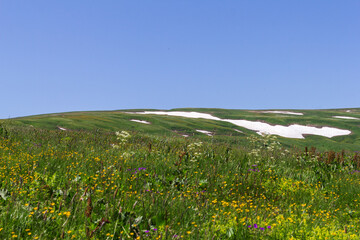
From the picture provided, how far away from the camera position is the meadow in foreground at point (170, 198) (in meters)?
4.10

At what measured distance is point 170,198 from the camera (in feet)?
18.9

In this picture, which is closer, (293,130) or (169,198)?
(169,198)

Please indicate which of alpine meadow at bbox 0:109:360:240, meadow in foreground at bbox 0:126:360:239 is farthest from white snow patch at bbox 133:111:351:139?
meadow in foreground at bbox 0:126:360:239

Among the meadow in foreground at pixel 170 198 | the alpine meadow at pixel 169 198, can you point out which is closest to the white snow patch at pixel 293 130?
the alpine meadow at pixel 169 198

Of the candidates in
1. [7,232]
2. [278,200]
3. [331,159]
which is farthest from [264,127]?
[7,232]

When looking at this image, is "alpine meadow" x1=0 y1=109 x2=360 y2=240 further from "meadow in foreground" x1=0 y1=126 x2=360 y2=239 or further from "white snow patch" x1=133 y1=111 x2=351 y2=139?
"white snow patch" x1=133 y1=111 x2=351 y2=139

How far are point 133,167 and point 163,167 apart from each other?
866 mm

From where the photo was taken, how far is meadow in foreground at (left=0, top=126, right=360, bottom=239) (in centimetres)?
410

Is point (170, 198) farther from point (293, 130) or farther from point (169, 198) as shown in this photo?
point (293, 130)

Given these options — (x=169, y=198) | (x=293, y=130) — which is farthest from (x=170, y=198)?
(x=293, y=130)

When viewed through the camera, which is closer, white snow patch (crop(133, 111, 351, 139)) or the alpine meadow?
the alpine meadow

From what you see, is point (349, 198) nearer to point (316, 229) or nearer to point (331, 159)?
point (331, 159)

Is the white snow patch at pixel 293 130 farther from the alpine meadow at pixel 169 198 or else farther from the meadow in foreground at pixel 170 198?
the meadow in foreground at pixel 170 198

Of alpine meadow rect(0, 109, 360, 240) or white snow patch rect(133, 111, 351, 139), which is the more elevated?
alpine meadow rect(0, 109, 360, 240)
